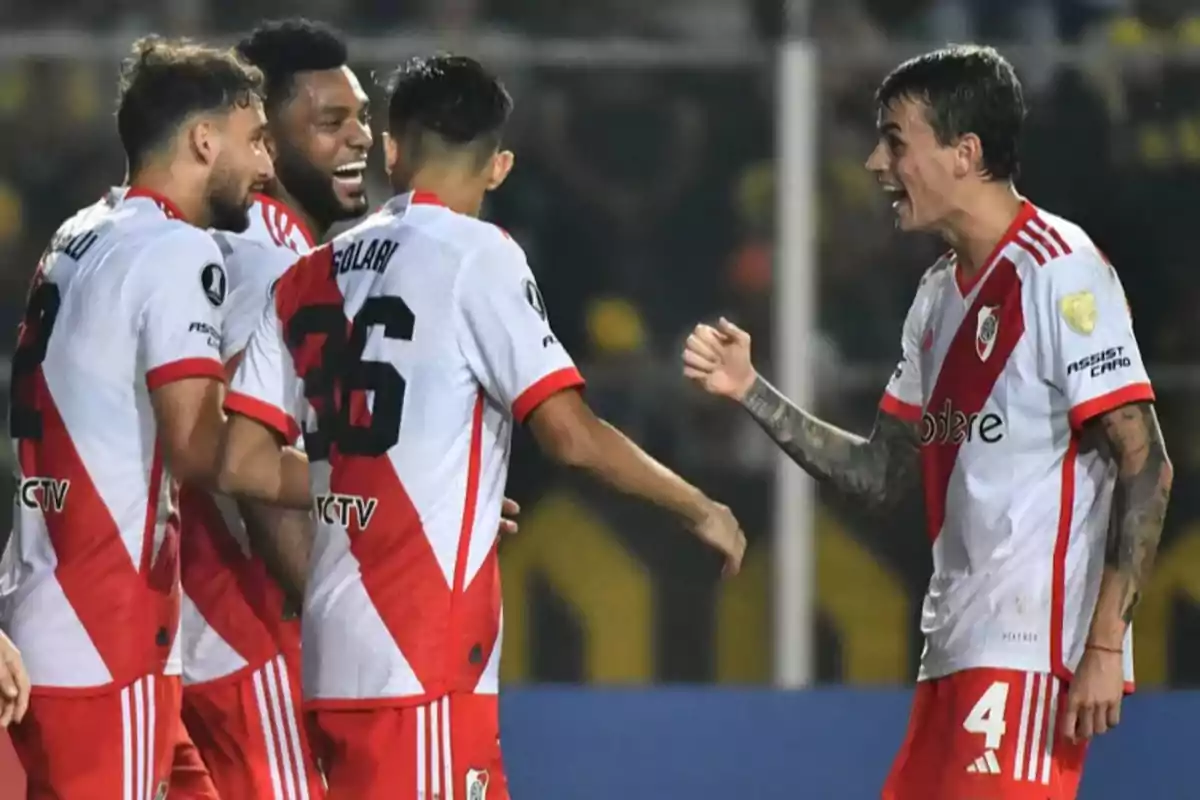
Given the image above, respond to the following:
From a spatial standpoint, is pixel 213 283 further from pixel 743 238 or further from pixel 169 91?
pixel 743 238

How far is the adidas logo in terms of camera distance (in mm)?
3426

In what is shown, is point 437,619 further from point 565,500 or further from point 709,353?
point 565,500

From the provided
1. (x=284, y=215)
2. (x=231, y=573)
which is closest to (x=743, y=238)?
(x=284, y=215)

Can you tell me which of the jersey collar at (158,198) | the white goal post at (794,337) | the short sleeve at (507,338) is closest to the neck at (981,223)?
the short sleeve at (507,338)

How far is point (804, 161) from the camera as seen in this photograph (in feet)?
20.3

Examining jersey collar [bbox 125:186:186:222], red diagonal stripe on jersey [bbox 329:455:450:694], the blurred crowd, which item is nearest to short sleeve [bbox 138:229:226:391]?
jersey collar [bbox 125:186:186:222]

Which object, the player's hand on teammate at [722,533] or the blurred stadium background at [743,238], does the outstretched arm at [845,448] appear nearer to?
the player's hand on teammate at [722,533]

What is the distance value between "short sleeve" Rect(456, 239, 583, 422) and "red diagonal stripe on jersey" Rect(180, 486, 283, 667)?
37.2 inches

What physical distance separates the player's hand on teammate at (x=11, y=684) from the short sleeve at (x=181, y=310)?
48cm

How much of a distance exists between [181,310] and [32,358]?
293 mm

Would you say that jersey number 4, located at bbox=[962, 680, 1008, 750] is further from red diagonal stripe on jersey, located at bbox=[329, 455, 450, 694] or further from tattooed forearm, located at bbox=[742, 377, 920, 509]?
red diagonal stripe on jersey, located at bbox=[329, 455, 450, 694]

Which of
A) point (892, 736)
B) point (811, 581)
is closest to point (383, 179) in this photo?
point (811, 581)

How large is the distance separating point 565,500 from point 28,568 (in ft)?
9.87

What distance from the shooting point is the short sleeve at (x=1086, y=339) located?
338 centimetres
